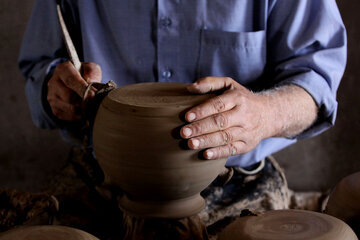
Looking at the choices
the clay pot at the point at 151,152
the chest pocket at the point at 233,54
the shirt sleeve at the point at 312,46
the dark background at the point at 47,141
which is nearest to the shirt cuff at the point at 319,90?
the shirt sleeve at the point at 312,46

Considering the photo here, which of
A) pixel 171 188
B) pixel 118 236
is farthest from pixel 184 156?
pixel 118 236

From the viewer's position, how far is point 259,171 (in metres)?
1.34

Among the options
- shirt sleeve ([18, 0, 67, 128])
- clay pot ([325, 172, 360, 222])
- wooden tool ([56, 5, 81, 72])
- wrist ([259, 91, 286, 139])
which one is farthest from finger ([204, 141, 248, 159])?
shirt sleeve ([18, 0, 67, 128])

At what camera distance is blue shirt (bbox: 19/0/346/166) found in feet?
4.13

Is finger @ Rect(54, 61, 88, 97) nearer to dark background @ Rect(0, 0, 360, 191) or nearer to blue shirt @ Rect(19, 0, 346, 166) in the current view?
blue shirt @ Rect(19, 0, 346, 166)

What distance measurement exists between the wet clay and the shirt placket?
57cm

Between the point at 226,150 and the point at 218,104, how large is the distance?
0.09 m

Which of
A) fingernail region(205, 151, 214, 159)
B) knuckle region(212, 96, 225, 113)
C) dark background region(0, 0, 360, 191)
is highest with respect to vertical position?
knuckle region(212, 96, 225, 113)

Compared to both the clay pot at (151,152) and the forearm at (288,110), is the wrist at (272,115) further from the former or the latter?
the clay pot at (151,152)

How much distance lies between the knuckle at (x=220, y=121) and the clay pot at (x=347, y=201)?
0.29 meters

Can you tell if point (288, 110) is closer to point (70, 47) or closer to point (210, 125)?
point (210, 125)

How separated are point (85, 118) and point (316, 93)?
61 centimetres

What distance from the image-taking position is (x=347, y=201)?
94 centimetres

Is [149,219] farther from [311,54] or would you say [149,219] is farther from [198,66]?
[311,54]
